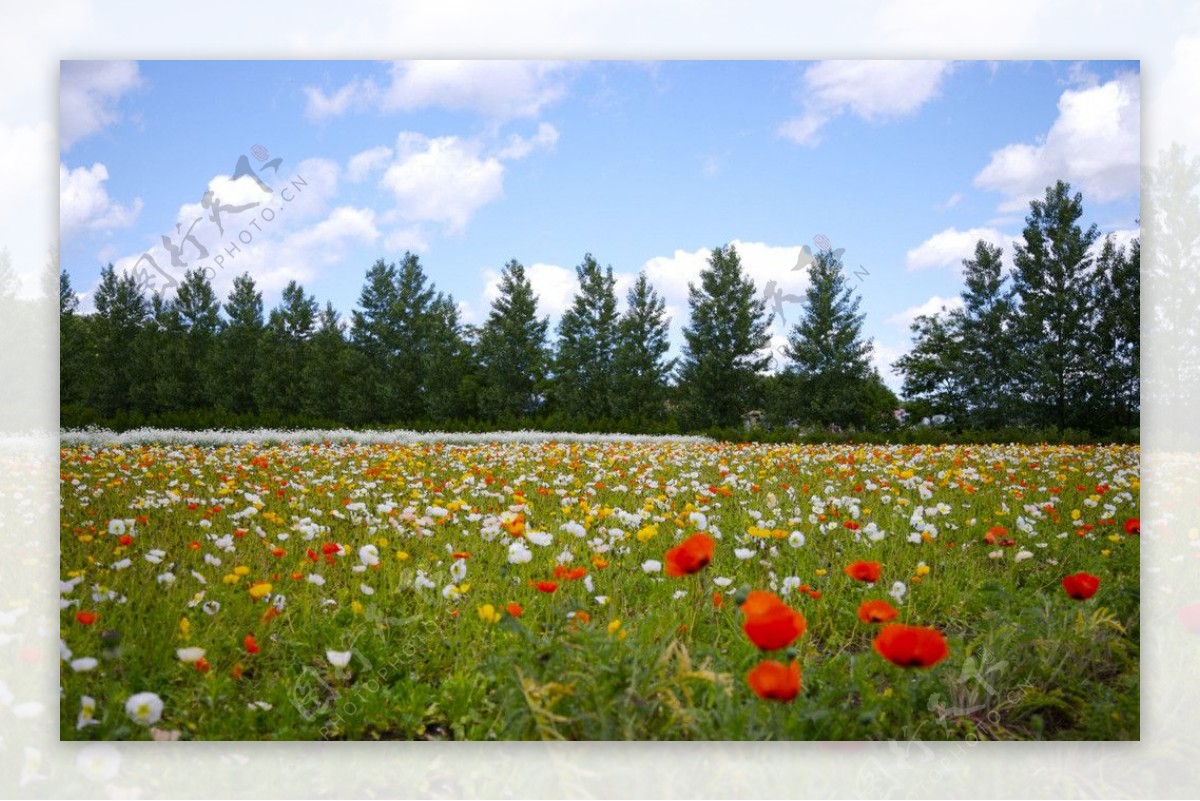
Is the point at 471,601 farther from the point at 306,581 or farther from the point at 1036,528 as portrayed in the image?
the point at 1036,528

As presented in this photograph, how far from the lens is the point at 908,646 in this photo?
1918 millimetres

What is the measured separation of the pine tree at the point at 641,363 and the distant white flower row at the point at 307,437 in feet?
0.55

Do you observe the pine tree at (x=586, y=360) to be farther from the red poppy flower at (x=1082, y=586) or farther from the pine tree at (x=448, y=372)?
the red poppy flower at (x=1082, y=586)

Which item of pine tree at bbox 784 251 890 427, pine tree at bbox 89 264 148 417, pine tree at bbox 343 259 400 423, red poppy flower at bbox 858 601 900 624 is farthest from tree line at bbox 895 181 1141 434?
pine tree at bbox 89 264 148 417

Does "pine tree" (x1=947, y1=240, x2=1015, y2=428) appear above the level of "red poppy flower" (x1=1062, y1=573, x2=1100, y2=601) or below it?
above

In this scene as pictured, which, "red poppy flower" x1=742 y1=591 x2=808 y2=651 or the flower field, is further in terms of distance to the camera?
the flower field

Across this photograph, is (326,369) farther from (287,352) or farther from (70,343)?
(70,343)

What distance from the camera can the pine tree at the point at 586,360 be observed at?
3.81 metres

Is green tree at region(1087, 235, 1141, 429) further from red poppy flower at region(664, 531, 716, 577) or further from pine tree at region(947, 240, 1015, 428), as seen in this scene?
red poppy flower at region(664, 531, 716, 577)

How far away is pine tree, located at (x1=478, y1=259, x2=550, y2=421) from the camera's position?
12.0 feet

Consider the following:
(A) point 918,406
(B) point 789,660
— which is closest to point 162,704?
(B) point 789,660

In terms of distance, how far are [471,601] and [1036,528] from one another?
239 centimetres

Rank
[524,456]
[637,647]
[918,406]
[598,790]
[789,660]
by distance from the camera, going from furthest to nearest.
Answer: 1. [524,456]
2. [918,406]
3. [598,790]
4. [637,647]
5. [789,660]

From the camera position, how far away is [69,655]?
2619 millimetres
